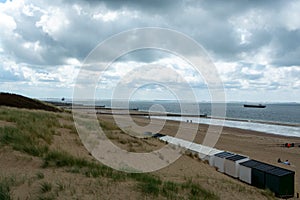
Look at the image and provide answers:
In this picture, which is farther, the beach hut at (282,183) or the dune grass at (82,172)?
the beach hut at (282,183)

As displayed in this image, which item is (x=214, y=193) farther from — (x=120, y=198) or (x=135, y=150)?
(x=135, y=150)

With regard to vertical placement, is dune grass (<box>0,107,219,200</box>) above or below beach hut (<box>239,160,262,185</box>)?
above

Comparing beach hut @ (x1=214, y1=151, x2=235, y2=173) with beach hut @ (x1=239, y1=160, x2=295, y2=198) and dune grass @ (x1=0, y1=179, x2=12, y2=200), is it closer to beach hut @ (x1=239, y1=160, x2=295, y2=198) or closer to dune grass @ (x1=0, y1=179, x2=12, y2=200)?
beach hut @ (x1=239, y1=160, x2=295, y2=198)

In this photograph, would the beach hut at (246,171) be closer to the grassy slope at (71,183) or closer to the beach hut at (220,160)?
the beach hut at (220,160)

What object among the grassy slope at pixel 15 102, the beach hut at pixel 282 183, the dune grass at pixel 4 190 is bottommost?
the beach hut at pixel 282 183

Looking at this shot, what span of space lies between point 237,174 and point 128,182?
7313 millimetres

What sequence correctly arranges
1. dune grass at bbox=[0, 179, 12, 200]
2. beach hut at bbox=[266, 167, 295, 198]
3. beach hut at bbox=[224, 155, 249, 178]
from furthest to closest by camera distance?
beach hut at bbox=[224, 155, 249, 178], beach hut at bbox=[266, 167, 295, 198], dune grass at bbox=[0, 179, 12, 200]

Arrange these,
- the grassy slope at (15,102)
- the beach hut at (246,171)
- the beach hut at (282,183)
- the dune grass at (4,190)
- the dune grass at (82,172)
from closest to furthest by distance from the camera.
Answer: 1. the dune grass at (4,190)
2. the dune grass at (82,172)
3. the beach hut at (282,183)
4. the beach hut at (246,171)
5. the grassy slope at (15,102)

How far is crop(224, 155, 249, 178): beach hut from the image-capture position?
42.5ft

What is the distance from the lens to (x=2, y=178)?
22.9ft

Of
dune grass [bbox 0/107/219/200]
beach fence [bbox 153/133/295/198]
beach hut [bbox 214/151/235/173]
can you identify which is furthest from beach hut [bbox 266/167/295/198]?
dune grass [bbox 0/107/219/200]

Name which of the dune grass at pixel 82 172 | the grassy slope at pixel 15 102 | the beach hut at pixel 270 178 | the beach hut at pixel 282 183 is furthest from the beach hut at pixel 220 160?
the grassy slope at pixel 15 102

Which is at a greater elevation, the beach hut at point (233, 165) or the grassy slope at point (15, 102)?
the grassy slope at point (15, 102)

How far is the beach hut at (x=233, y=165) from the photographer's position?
12.9 metres
